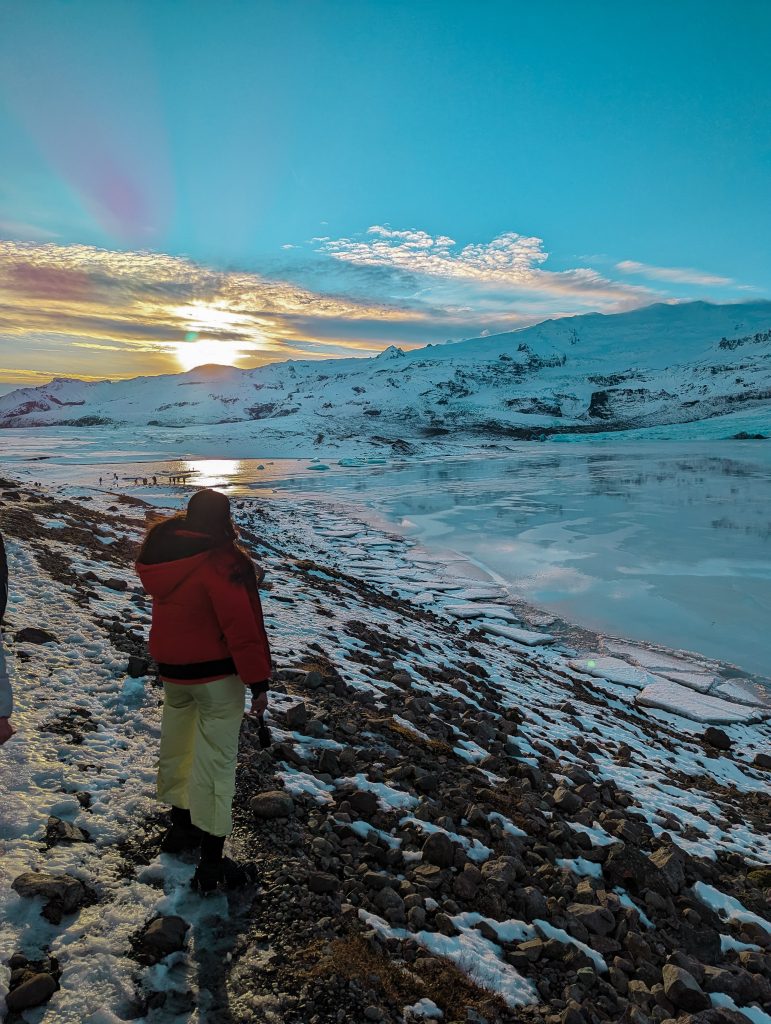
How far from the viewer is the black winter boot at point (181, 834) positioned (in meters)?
3.68

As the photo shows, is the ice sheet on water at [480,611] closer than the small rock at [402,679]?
No

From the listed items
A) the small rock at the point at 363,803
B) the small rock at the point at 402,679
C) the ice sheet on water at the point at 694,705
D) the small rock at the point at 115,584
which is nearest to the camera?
the small rock at the point at 363,803

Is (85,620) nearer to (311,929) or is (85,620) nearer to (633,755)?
(311,929)

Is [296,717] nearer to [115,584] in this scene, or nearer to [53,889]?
[53,889]

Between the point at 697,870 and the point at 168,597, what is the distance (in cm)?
468

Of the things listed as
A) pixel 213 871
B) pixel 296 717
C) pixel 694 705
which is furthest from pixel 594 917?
pixel 694 705

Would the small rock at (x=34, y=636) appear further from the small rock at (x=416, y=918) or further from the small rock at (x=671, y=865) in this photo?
the small rock at (x=671, y=865)

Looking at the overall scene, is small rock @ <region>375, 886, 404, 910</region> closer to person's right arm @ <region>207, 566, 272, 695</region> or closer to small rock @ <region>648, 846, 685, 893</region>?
person's right arm @ <region>207, 566, 272, 695</region>

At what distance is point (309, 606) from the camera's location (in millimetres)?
10562

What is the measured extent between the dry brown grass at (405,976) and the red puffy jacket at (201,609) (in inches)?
56.0

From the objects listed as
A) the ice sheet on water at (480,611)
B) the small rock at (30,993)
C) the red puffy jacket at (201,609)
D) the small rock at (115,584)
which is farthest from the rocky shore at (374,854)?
the ice sheet on water at (480,611)

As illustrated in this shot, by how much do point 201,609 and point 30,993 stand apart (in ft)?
5.80

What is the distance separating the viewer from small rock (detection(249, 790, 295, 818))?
421 centimetres

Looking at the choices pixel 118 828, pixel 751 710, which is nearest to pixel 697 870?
pixel 118 828
